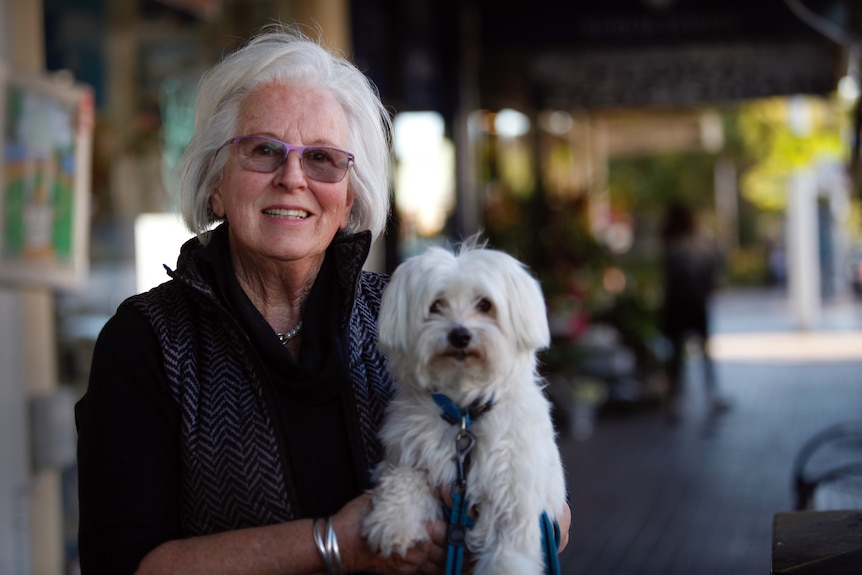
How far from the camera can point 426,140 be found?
31.4 feet

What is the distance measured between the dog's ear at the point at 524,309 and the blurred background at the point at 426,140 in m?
1.07

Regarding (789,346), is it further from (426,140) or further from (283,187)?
(283,187)

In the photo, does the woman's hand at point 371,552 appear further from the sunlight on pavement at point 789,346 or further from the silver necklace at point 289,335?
the sunlight on pavement at point 789,346

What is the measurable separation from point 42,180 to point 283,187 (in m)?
2.21

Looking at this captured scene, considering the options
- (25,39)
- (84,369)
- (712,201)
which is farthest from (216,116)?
(712,201)

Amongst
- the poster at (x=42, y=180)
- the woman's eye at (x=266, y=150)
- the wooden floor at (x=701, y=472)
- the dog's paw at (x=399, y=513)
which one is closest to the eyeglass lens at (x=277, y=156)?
the woman's eye at (x=266, y=150)

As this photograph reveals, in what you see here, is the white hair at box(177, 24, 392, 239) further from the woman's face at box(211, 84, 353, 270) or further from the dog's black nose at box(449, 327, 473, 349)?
the dog's black nose at box(449, 327, 473, 349)

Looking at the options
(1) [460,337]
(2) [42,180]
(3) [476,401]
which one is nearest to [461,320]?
(1) [460,337]

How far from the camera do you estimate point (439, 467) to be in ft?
7.36

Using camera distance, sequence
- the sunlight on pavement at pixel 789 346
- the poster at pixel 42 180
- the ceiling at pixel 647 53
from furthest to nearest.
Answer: the sunlight on pavement at pixel 789 346
the ceiling at pixel 647 53
the poster at pixel 42 180

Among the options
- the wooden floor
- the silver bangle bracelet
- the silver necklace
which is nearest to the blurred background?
the wooden floor

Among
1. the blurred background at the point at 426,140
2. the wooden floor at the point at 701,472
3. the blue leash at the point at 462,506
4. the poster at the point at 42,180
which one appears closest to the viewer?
the blue leash at the point at 462,506

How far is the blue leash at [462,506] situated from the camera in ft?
7.18

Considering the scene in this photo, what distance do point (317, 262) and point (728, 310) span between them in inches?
1089
